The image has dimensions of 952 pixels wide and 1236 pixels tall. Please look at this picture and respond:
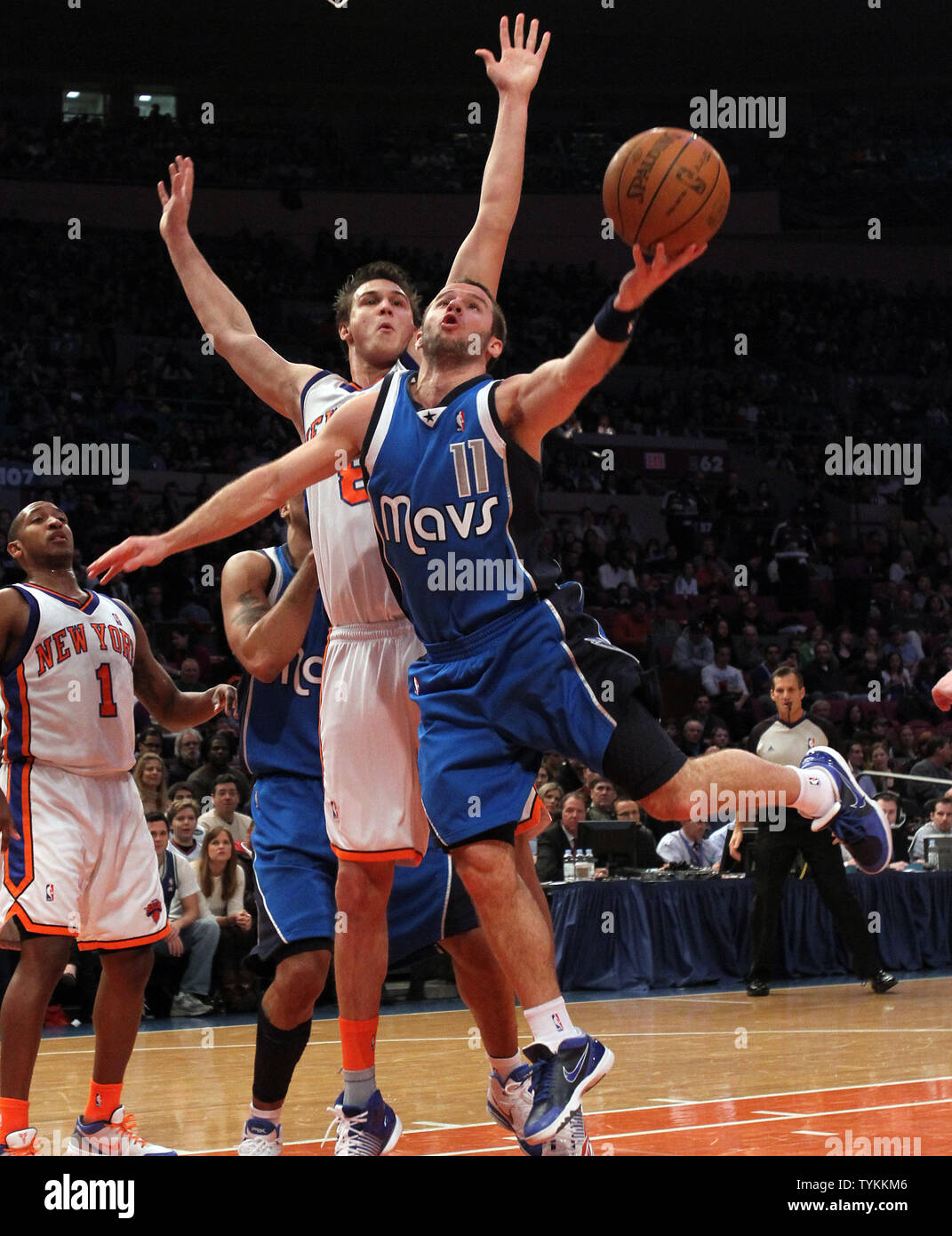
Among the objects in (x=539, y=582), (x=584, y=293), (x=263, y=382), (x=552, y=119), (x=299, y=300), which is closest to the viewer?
(x=539, y=582)

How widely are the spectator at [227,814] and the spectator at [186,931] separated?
0.54 meters

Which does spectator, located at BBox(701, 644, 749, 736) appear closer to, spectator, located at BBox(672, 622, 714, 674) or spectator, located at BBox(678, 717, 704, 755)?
spectator, located at BBox(672, 622, 714, 674)

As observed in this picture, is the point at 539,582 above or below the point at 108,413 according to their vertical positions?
below

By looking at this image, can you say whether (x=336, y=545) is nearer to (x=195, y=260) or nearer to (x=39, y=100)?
(x=195, y=260)

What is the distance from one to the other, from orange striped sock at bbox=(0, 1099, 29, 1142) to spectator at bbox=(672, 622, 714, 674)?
13238mm

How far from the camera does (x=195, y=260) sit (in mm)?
5238

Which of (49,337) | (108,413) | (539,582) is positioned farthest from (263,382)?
(49,337)

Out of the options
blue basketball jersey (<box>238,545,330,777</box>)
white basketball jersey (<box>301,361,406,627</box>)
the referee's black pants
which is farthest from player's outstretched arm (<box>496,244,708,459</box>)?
the referee's black pants

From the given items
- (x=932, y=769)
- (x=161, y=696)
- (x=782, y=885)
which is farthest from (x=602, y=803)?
(x=161, y=696)

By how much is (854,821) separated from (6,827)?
2679 mm

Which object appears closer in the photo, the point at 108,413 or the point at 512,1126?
the point at 512,1126

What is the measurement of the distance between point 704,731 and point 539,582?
11.7 m

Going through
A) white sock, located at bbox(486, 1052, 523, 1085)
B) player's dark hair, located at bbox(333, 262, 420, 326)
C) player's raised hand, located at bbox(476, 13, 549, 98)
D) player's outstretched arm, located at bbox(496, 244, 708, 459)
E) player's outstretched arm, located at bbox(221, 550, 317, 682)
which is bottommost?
white sock, located at bbox(486, 1052, 523, 1085)

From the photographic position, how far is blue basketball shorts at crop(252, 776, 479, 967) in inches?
182
